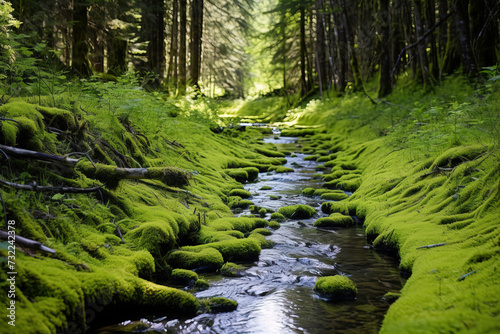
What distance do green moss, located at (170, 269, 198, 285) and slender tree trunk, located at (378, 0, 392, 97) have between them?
1227 cm

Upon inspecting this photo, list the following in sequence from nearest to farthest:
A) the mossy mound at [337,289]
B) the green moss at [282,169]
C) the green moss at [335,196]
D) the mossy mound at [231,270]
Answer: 1. the mossy mound at [337,289]
2. the mossy mound at [231,270]
3. the green moss at [335,196]
4. the green moss at [282,169]

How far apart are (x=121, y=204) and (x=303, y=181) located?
20.5 feet

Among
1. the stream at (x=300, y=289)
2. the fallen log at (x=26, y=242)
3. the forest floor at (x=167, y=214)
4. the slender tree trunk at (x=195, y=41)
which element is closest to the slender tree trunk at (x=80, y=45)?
the forest floor at (x=167, y=214)

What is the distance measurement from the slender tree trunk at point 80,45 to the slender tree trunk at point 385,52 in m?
10.0

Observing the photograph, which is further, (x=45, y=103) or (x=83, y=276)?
(x=45, y=103)

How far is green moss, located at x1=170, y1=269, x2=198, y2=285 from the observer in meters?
4.14

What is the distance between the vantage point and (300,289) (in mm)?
4184

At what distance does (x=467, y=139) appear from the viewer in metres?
6.05

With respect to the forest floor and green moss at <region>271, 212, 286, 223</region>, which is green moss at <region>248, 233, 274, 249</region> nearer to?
the forest floor

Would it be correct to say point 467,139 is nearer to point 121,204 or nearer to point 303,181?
point 303,181

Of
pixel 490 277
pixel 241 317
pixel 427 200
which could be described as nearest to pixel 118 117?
pixel 241 317

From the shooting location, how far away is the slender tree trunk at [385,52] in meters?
13.5

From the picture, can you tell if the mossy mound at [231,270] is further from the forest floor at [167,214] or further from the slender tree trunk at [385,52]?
the slender tree trunk at [385,52]

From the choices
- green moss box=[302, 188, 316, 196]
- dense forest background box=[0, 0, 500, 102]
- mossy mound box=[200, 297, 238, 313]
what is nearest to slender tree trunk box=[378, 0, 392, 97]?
dense forest background box=[0, 0, 500, 102]
